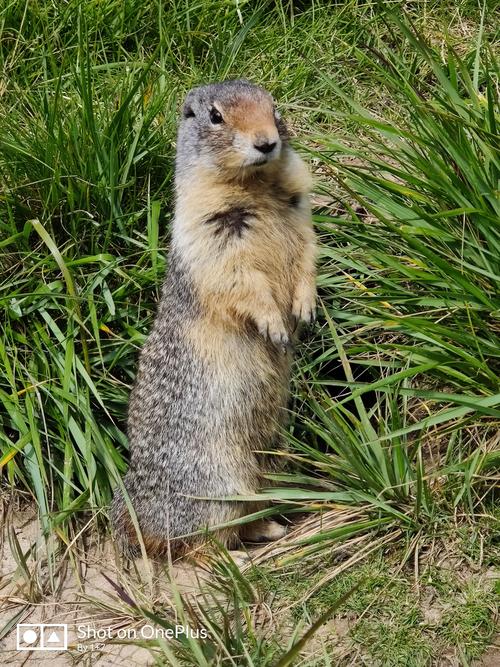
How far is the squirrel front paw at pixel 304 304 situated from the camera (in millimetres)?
4656

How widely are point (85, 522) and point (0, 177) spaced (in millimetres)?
1967

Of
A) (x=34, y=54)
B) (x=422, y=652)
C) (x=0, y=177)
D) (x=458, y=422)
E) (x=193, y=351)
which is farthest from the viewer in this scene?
(x=34, y=54)

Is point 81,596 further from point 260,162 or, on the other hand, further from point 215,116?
point 215,116

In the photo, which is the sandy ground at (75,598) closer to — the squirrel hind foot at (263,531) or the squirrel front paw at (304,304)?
the squirrel hind foot at (263,531)

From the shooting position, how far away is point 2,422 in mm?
5012

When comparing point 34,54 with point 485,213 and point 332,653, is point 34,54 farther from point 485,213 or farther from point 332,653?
point 332,653

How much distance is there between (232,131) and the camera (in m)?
4.39

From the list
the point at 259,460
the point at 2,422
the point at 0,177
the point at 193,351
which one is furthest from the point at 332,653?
the point at 0,177

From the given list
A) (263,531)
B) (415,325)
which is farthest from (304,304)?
(263,531)

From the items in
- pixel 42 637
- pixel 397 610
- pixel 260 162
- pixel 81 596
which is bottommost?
pixel 42 637

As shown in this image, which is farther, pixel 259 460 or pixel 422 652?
pixel 259 460

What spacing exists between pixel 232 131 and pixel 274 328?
94 centimetres

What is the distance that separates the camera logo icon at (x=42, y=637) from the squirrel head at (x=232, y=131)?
2.29 m

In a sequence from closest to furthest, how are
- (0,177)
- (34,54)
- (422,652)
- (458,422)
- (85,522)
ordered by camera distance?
(422,652) < (458,422) < (85,522) < (0,177) < (34,54)
